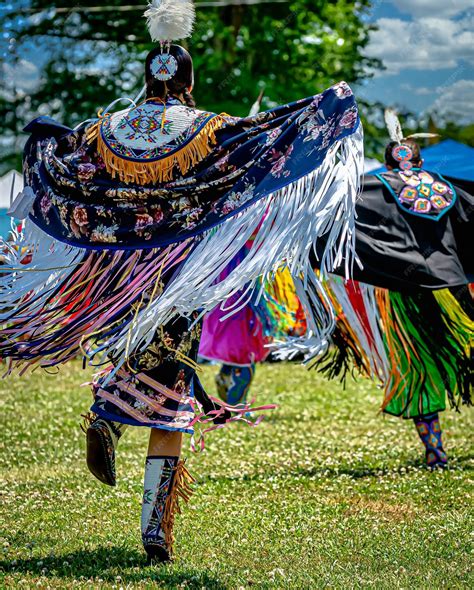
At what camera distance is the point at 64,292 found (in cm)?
347

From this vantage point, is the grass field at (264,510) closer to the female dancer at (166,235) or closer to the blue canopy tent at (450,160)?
the female dancer at (166,235)

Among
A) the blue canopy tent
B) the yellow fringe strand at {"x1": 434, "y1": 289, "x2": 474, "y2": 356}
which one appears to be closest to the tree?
the blue canopy tent

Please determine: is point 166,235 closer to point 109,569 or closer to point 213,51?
point 109,569

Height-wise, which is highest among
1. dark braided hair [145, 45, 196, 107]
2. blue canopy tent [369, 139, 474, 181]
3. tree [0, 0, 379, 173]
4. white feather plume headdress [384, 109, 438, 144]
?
dark braided hair [145, 45, 196, 107]

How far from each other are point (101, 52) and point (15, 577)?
13.1 metres

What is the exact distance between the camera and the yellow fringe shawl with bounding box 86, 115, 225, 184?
3.27 metres

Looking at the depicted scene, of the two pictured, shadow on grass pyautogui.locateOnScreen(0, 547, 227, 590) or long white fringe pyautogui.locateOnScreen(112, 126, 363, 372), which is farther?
long white fringe pyautogui.locateOnScreen(112, 126, 363, 372)

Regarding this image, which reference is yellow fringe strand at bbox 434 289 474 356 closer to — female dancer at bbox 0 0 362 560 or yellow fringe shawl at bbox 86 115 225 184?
female dancer at bbox 0 0 362 560

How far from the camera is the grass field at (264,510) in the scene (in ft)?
10.2

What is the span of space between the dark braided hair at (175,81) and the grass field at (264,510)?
1.63 meters

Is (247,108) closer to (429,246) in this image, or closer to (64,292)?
(429,246)

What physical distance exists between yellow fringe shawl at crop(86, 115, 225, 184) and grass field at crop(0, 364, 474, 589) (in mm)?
1320

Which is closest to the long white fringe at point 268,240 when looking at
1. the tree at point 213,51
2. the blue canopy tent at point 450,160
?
the blue canopy tent at point 450,160

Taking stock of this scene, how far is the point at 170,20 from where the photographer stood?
3.42m
